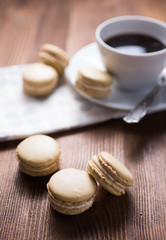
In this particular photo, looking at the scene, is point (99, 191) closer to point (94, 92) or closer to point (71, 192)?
point (71, 192)

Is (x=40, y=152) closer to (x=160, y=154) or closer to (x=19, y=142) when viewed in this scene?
(x=19, y=142)

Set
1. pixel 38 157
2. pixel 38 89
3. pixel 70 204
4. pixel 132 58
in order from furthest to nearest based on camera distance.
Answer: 1. pixel 38 89
2. pixel 132 58
3. pixel 38 157
4. pixel 70 204

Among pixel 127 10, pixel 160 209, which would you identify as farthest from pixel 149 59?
pixel 127 10

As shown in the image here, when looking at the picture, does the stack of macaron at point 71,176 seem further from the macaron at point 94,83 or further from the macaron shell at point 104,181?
the macaron at point 94,83

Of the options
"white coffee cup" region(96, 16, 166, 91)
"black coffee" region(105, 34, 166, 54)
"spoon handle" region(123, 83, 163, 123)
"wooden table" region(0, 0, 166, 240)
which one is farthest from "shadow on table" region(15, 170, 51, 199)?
"black coffee" region(105, 34, 166, 54)

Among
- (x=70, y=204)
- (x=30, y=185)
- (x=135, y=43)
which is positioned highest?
(x=135, y=43)

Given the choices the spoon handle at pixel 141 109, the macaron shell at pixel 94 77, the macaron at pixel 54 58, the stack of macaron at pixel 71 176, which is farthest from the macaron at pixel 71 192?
the macaron at pixel 54 58

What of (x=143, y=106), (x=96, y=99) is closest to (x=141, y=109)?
(x=143, y=106)
